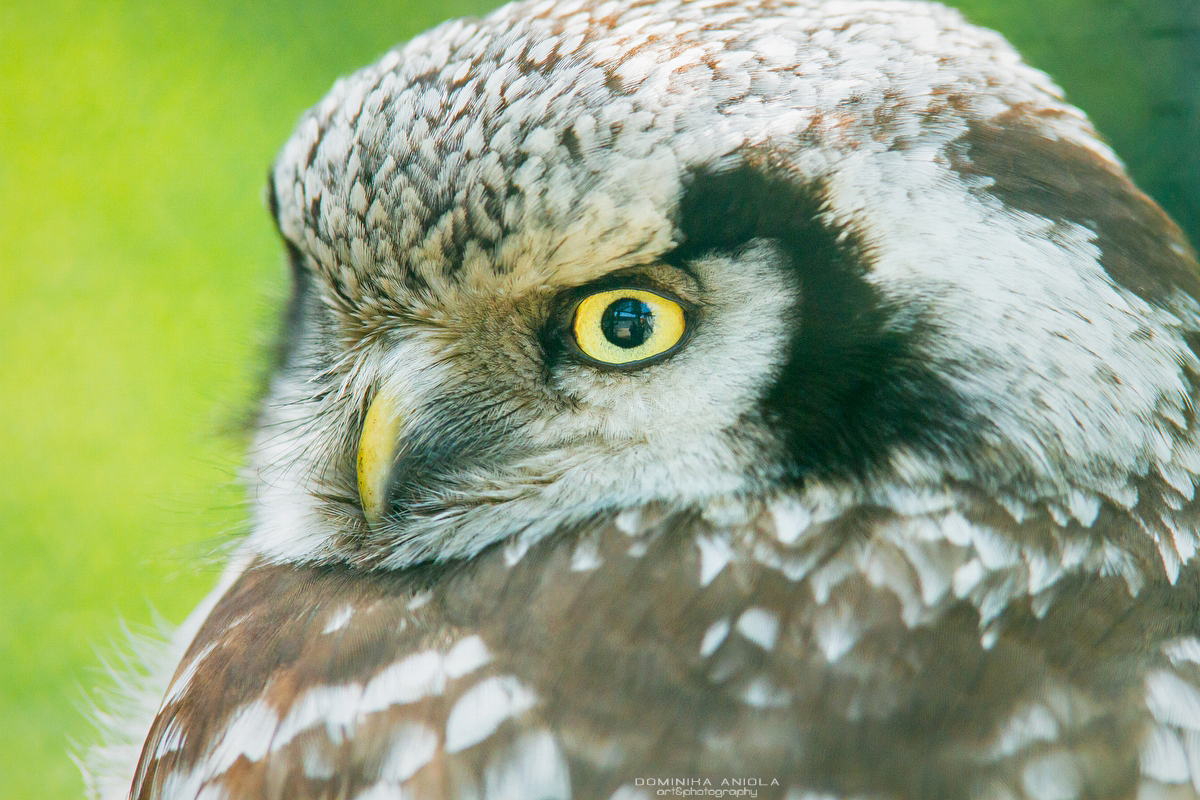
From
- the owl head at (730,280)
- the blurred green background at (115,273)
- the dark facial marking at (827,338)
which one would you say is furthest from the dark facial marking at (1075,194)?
the blurred green background at (115,273)

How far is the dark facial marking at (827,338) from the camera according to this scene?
0.99 meters

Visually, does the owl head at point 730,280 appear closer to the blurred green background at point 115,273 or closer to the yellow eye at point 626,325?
the yellow eye at point 626,325

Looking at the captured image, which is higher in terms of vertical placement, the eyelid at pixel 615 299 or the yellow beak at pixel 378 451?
the eyelid at pixel 615 299

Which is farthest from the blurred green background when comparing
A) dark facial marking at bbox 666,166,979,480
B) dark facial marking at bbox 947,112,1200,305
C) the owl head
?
dark facial marking at bbox 666,166,979,480

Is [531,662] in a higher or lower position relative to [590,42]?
lower

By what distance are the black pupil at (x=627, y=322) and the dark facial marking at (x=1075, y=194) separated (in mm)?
326

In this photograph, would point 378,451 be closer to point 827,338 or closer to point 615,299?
point 615,299

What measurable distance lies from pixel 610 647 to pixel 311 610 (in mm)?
342

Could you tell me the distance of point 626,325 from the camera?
3.38 ft

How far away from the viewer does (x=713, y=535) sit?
3.45 ft

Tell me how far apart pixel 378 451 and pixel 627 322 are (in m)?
0.30

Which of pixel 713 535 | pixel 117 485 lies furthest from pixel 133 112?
pixel 713 535

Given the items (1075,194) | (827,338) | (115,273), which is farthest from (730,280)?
(115,273)

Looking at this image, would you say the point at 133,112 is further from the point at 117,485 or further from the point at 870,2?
the point at 870,2
